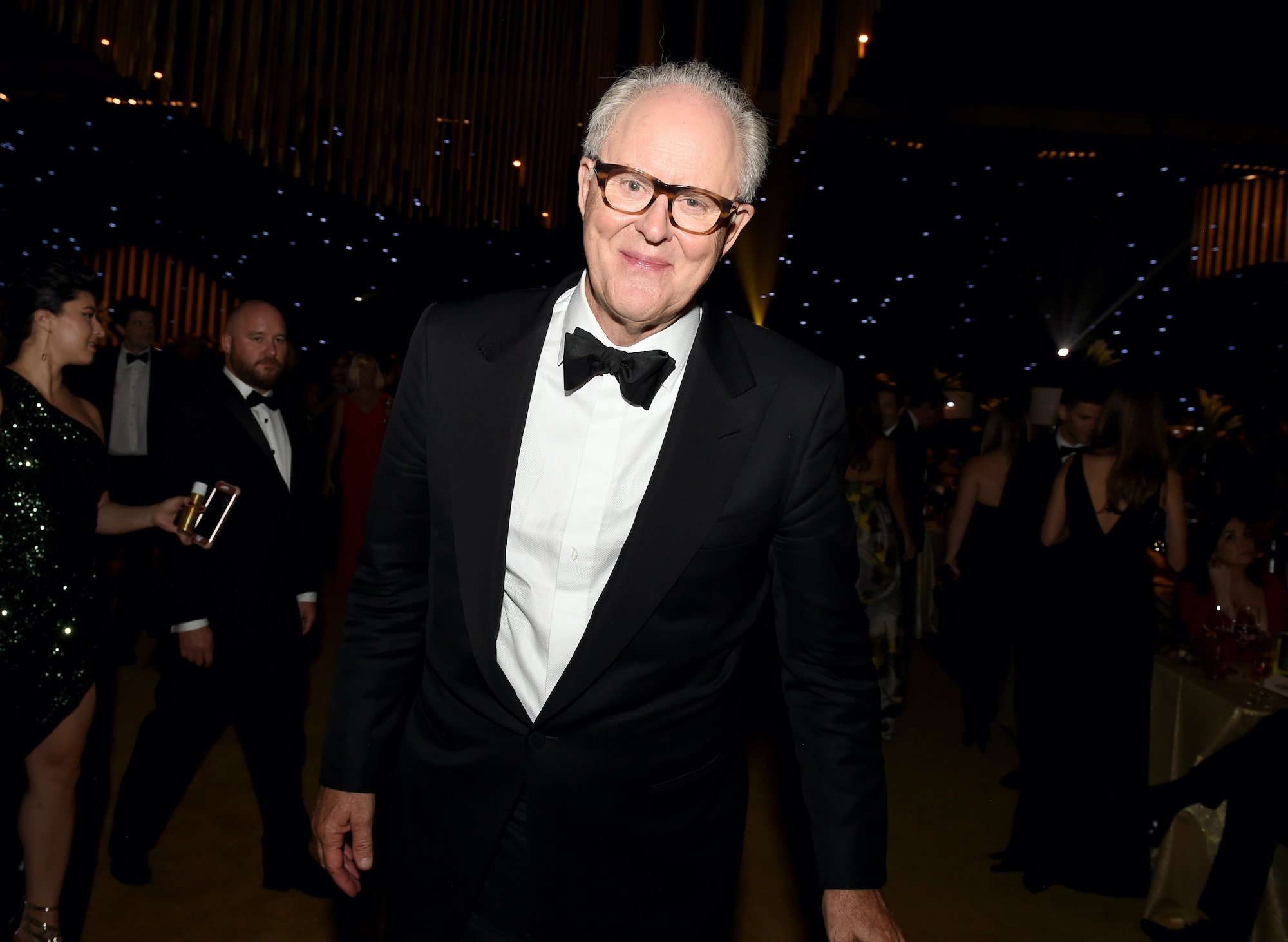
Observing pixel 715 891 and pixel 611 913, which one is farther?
pixel 715 891

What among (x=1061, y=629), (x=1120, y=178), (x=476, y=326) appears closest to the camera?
(x=476, y=326)

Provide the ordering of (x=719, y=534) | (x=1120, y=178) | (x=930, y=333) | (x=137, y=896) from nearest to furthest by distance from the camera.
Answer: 1. (x=719, y=534)
2. (x=137, y=896)
3. (x=1120, y=178)
4. (x=930, y=333)

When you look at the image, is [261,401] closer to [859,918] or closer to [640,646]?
[640,646]

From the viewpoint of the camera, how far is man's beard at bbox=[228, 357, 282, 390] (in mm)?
2941

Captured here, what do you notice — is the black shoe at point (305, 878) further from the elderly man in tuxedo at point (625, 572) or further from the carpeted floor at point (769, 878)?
the elderly man in tuxedo at point (625, 572)

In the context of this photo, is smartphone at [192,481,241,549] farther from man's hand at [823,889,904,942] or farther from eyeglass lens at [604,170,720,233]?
man's hand at [823,889,904,942]

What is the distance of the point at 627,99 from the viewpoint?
4.57 feet

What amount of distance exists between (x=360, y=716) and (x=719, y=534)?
66 centimetres

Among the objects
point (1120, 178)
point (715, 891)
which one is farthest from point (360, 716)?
point (1120, 178)

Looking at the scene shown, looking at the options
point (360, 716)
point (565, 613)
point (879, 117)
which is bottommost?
point (360, 716)

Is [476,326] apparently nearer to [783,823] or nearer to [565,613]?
[565,613]

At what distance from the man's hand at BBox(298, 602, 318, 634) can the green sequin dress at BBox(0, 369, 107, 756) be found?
631 millimetres

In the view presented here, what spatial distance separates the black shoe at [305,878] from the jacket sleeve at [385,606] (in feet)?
5.64

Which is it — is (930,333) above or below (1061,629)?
above
